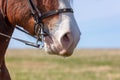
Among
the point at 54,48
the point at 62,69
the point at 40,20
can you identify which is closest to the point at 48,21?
the point at 40,20

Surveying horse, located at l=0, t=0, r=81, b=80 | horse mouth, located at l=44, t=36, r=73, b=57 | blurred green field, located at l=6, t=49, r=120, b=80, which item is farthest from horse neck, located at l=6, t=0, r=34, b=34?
blurred green field, located at l=6, t=49, r=120, b=80

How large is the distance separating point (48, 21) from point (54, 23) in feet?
0.35

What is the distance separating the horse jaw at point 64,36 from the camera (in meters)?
5.56

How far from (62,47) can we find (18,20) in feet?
1.97

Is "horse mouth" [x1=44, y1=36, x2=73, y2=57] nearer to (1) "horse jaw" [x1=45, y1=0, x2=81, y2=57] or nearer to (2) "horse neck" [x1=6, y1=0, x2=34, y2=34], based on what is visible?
(1) "horse jaw" [x1=45, y1=0, x2=81, y2=57]

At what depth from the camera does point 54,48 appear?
5703 mm

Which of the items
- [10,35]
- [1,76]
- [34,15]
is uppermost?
[34,15]

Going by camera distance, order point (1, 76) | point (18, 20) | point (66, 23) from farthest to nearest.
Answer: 1. point (1, 76)
2. point (18, 20)
3. point (66, 23)

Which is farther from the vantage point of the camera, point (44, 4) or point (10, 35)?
point (10, 35)

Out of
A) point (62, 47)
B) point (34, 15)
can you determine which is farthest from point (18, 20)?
point (62, 47)

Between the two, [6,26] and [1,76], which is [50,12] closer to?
[6,26]

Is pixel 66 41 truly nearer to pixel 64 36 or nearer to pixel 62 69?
pixel 64 36

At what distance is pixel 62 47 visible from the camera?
5.64 meters

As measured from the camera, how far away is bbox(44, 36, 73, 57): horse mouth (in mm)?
5641
